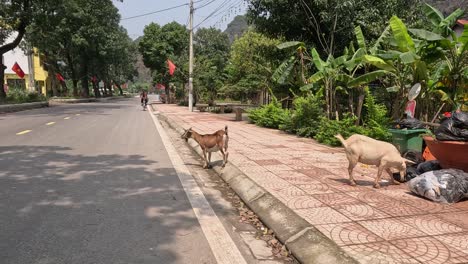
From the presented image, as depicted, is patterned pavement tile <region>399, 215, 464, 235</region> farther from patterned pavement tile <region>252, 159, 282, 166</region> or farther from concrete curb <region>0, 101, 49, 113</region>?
concrete curb <region>0, 101, 49, 113</region>

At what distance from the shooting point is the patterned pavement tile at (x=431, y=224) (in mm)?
3900

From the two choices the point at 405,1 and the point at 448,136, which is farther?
the point at 405,1

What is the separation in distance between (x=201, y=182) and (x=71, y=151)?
169 inches

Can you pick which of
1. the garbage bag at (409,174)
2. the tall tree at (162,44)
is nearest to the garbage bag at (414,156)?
the garbage bag at (409,174)

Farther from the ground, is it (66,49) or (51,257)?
(66,49)

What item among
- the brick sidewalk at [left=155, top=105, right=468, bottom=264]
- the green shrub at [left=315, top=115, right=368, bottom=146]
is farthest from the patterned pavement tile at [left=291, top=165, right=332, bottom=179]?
the green shrub at [left=315, top=115, right=368, bottom=146]

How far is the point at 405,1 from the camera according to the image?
49.0 ft

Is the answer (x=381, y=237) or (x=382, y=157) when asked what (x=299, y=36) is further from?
(x=381, y=237)

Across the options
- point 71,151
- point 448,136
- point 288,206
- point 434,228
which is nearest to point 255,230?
point 288,206

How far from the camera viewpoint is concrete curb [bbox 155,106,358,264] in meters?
3.42

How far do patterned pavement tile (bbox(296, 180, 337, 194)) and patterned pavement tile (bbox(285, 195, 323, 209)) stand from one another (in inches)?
12.8

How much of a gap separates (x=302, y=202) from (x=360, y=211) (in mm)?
748

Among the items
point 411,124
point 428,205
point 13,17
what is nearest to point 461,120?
point 428,205

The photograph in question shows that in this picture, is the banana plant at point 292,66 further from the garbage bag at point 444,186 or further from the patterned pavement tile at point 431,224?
the patterned pavement tile at point 431,224
